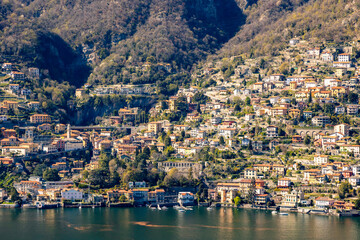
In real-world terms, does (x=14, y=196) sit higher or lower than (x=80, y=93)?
lower

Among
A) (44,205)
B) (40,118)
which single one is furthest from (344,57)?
(44,205)

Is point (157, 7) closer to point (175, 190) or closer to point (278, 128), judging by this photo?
point (278, 128)

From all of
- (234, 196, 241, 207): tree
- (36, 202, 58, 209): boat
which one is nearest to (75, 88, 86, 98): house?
(36, 202, 58, 209): boat

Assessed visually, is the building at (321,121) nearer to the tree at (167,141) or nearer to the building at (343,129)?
the building at (343,129)

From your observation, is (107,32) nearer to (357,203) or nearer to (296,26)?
(296,26)

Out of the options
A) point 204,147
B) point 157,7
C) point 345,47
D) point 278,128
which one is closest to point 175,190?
point 204,147

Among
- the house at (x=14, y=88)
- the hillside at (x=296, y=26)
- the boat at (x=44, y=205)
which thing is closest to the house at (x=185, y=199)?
the boat at (x=44, y=205)
